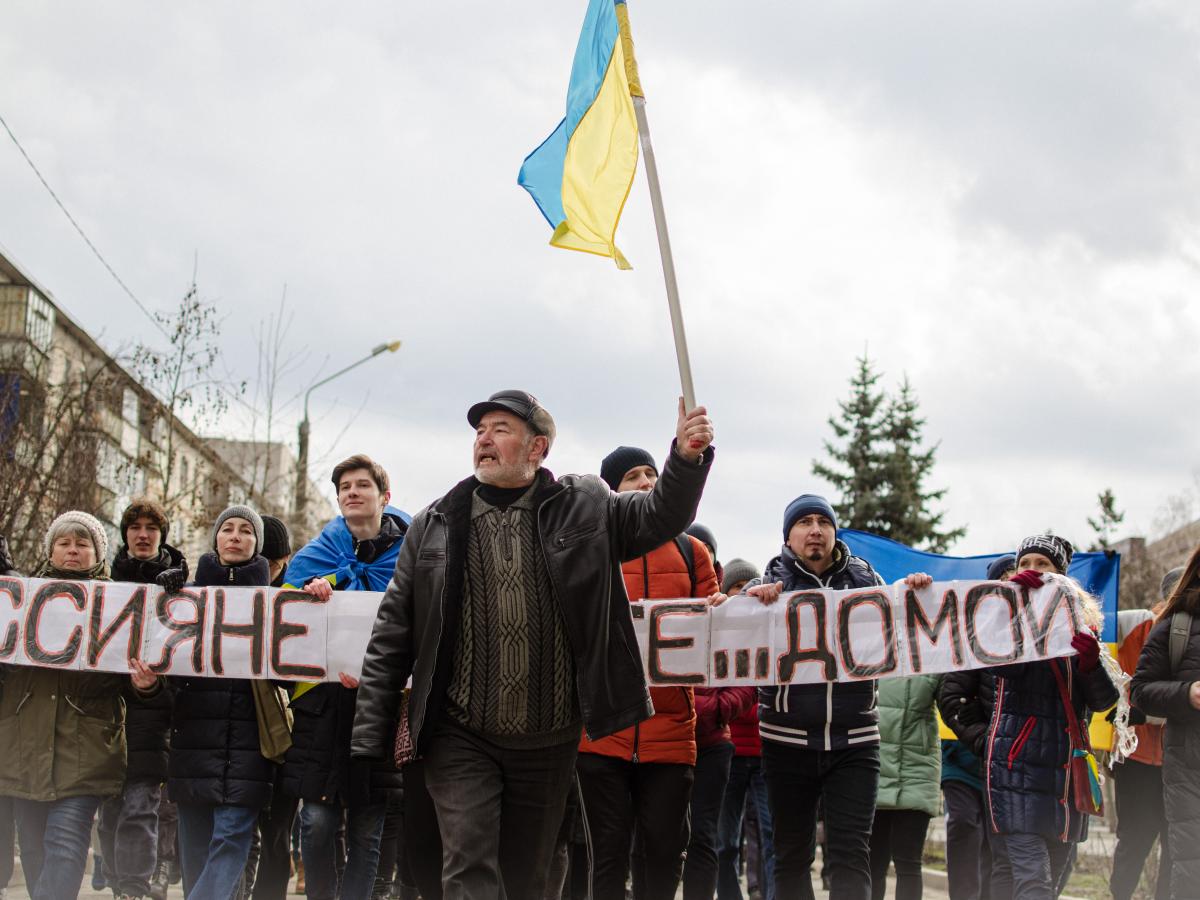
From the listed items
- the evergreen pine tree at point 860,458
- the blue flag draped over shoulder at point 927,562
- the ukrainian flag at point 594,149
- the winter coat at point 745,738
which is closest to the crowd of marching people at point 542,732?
the winter coat at point 745,738

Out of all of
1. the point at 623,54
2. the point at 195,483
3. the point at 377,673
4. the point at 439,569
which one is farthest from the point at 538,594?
the point at 195,483

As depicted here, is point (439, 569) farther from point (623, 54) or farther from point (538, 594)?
point (623, 54)

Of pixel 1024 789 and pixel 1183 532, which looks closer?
pixel 1024 789

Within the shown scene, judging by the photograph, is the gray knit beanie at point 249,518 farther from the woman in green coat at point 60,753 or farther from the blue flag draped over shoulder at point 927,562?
the blue flag draped over shoulder at point 927,562

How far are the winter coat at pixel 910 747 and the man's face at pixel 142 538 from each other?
4327 mm

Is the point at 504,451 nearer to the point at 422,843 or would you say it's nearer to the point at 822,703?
the point at 422,843

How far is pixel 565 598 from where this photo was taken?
4.95 metres

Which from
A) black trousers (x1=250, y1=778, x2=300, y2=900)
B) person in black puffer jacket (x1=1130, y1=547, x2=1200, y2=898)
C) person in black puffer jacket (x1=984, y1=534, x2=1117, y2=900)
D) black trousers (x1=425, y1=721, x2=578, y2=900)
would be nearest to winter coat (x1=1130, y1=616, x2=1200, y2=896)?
person in black puffer jacket (x1=1130, y1=547, x2=1200, y2=898)

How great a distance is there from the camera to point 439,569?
5.01 m

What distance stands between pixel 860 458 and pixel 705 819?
36.5 meters

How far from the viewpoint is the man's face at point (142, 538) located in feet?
25.3

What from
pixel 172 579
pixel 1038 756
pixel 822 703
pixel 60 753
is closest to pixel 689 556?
pixel 822 703

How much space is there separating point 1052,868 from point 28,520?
1097cm

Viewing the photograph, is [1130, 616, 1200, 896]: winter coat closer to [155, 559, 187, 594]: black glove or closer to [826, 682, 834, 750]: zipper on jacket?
[826, 682, 834, 750]: zipper on jacket
